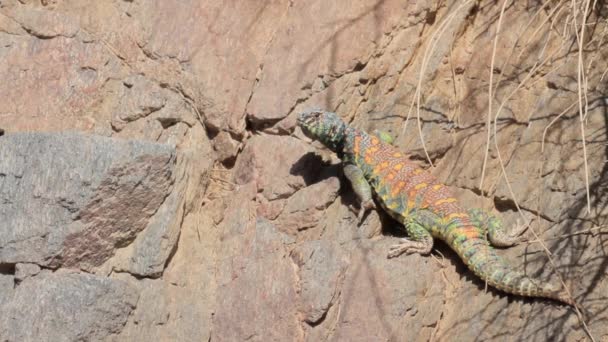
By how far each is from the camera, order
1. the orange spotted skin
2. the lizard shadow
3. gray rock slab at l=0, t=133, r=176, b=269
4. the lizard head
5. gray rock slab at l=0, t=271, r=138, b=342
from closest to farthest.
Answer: gray rock slab at l=0, t=271, r=138, b=342 < gray rock slab at l=0, t=133, r=176, b=269 < the orange spotted skin < the lizard head < the lizard shadow

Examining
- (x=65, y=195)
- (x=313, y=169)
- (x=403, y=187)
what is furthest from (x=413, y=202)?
(x=65, y=195)

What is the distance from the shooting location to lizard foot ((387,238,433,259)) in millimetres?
5078

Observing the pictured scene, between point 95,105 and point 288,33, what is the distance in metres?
1.70

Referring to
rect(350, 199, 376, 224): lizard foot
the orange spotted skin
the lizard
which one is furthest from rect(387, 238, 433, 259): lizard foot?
rect(350, 199, 376, 224): lizard foot

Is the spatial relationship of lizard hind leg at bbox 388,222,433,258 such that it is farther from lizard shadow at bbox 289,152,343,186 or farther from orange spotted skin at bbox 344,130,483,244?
lizard shadow at bbox 289,152,343,186

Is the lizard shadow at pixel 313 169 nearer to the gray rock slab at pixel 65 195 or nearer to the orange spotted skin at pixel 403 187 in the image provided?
the orange spotted skin at pixel 403 187

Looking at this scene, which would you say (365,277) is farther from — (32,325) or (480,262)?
(32,325)

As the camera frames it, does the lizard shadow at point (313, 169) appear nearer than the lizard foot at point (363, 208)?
No

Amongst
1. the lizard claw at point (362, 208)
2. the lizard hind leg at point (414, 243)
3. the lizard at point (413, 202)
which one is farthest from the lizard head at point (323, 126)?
the lizard hind leg at point (414, 243)

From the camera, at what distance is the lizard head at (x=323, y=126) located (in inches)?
214

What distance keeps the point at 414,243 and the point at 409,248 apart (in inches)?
2.6

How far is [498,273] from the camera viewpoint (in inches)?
190

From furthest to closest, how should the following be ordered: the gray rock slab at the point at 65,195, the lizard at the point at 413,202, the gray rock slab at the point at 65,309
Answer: the lizard at the point at 413,202
the gray rock slab at the point at 65,195
the gray rock slab at the point at 65,309

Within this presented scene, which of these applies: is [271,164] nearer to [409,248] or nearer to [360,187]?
[360,187]
